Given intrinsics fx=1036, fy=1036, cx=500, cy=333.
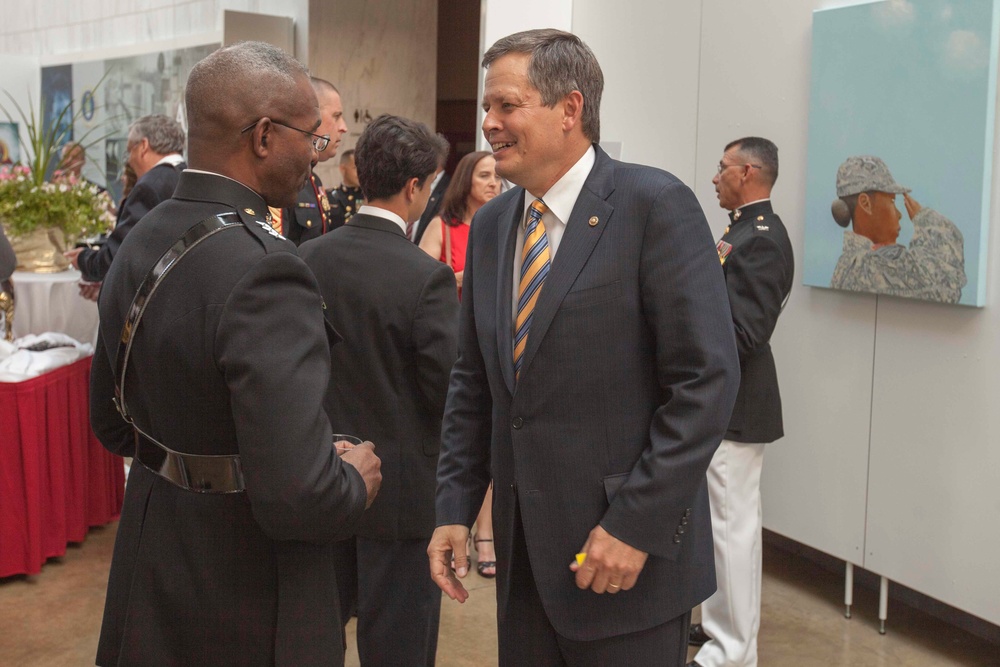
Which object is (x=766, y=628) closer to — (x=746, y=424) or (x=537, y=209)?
(x=746, y=424)

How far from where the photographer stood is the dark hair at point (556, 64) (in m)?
1.85

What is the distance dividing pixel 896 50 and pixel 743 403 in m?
1.45

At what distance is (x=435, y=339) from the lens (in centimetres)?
278

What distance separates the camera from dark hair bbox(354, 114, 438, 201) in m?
2.90

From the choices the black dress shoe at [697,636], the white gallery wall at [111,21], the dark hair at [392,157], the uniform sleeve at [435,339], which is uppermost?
the white gallery wall at [111,21]

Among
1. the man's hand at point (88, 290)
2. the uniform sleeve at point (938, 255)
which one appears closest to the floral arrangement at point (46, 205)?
the man's hand at point (88, 290)

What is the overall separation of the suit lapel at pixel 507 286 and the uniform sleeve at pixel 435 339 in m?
0.79

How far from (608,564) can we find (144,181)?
12.4 feet

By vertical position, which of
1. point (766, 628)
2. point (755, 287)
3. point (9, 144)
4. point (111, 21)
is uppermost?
point (111, 21)

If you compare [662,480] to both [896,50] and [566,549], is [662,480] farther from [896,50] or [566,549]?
[896,50]

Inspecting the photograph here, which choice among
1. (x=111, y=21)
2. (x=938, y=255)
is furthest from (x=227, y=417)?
(x=111, y=21)

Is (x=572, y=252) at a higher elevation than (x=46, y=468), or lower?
higher

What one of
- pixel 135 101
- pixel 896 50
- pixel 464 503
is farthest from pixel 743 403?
pixel 135 101

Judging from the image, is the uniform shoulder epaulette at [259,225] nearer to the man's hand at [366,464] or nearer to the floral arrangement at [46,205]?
the man's hand at [366,464]
